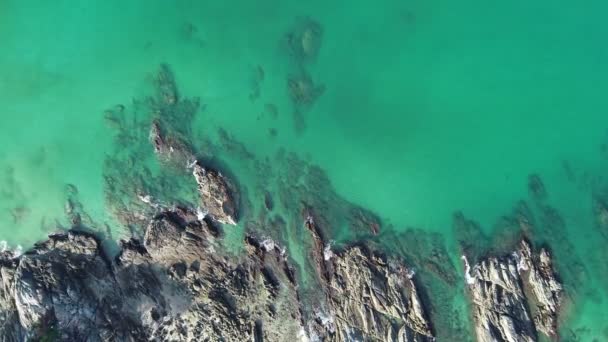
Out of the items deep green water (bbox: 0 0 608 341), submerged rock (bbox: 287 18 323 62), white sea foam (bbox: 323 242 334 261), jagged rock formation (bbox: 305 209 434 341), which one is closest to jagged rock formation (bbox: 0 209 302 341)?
deep green water (bbox: 0 0 608 341)

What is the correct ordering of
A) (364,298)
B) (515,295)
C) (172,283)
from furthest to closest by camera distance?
(172,283) < (364,298) < (515,295)

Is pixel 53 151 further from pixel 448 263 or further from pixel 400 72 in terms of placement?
pixel 448 263

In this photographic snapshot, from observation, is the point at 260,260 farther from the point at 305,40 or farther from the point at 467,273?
the point at 305,40

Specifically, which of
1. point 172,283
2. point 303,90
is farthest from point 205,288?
point 303,90

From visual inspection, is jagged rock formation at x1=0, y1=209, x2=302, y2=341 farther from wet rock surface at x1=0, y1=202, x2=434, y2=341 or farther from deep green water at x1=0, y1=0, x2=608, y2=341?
deep green water at x1=0, y1=0, x2=608, y2=341

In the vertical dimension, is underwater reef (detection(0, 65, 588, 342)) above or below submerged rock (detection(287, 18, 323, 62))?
below
